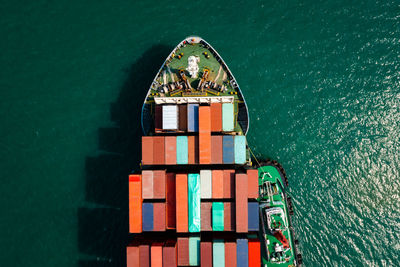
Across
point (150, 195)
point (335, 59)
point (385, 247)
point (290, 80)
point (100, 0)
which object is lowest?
point (385, 247)

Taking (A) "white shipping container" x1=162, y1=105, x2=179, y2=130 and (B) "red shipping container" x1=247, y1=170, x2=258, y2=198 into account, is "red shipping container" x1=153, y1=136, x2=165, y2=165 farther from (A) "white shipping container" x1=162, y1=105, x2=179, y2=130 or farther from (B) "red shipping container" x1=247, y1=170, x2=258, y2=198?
(B) "red shipping container" x1=247, y1=170, x2=258, y2=198

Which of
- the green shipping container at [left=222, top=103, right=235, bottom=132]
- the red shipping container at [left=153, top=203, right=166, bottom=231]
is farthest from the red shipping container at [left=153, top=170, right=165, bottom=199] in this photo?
the green shipping container at [left=222, top=103, right=235, bottom=132]

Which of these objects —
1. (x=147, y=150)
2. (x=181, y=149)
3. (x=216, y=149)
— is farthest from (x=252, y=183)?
(x=147, y=150)

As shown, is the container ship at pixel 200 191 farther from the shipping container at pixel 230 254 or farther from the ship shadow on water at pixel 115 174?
the ship shadow on water at pixel 115 174

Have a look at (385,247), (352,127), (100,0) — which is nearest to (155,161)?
(100,0)

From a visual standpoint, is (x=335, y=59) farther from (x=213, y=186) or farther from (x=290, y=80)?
(x=213, y=186)

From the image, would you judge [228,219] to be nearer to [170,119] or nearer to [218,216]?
[218,216]

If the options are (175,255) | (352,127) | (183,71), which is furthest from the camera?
(352,127)
